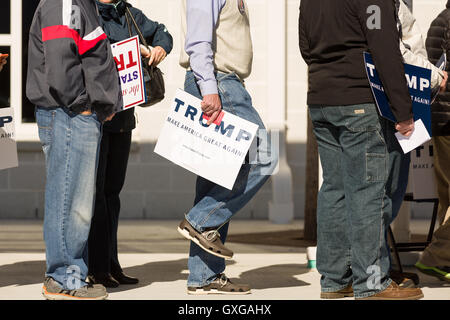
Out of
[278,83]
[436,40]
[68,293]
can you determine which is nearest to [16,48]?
[278,83]

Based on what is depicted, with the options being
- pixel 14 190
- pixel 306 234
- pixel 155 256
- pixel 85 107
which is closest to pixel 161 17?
pixel 14 190

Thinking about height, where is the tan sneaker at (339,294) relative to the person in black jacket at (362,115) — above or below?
below

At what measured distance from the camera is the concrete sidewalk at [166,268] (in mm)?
5773

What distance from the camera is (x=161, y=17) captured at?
11.4m

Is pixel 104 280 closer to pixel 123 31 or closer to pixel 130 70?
pixel 130 70

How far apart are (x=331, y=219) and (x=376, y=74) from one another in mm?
839

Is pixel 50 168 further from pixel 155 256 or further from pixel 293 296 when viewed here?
pixel 155 256

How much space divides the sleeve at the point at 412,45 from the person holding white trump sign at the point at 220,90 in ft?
2.70

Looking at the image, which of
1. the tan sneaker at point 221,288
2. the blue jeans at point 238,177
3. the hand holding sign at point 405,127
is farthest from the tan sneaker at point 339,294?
the hand holding sign at point 405,127

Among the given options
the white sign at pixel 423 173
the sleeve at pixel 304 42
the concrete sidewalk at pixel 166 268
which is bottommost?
the concrete sidewalk at pixel 166 268

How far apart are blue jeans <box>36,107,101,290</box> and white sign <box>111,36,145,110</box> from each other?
0.27 meters

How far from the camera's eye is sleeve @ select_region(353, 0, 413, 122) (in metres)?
5.05

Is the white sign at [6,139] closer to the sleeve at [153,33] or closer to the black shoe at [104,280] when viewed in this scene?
the black shoe at [104,280]

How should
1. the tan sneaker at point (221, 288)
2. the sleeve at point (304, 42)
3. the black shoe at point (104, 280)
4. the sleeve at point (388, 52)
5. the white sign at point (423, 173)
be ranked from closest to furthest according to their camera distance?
the sleeve at point (388, 52)
the sleeve at point (304, 42)
the tan sneaker at point (221, 288)
the black shoe at point (104, 280)
the white sign at point (423, 173)
